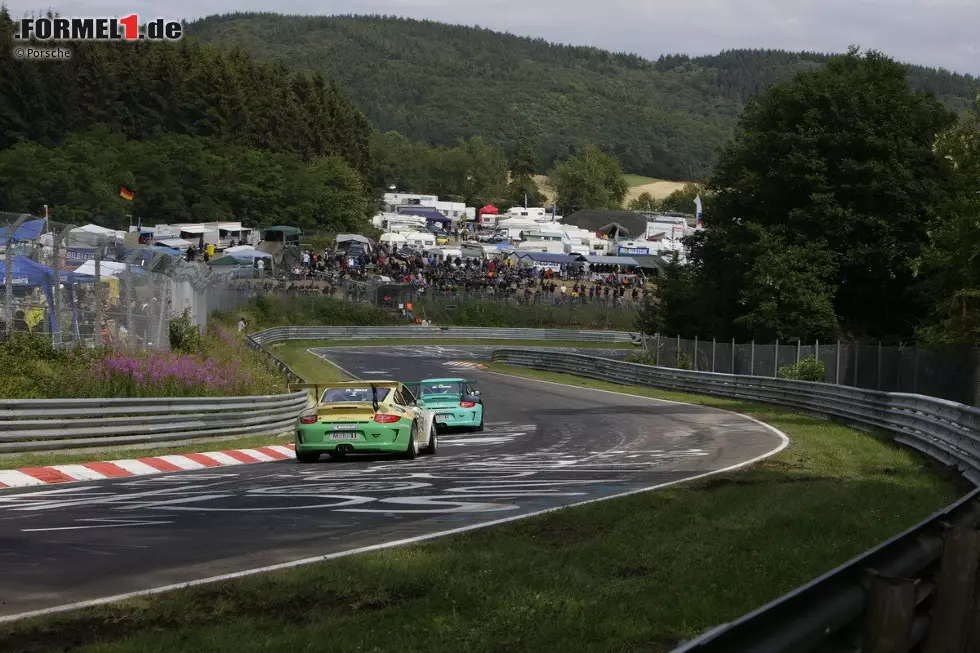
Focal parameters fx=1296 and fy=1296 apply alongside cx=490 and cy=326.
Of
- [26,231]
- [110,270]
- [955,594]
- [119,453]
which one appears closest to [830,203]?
[110,270]

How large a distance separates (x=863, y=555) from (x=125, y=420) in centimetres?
1700

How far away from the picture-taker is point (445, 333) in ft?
257

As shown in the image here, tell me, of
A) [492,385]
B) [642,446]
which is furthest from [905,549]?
[492,385]

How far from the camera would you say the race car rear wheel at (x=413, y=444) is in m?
19.4

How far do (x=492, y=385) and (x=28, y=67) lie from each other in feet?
295

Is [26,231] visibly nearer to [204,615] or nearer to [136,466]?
[136,466]

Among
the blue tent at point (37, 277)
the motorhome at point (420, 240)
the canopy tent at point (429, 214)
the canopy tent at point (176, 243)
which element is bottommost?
the blue tent at point (37, 277)

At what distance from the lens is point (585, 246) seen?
4835 inches

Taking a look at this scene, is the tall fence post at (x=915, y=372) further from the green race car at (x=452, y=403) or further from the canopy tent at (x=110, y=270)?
the canopy tent at (x=110, y=270)

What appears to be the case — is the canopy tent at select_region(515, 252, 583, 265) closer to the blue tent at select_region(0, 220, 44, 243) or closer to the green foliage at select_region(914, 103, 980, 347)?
the green foliage at select_region(914, 103, 980, 347)

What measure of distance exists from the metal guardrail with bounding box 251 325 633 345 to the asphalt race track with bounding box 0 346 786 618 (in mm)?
47150

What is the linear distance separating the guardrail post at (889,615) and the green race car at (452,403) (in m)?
23.4

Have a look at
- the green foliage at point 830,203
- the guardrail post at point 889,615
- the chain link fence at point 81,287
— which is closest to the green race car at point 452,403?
the chain link fence at point 81,287

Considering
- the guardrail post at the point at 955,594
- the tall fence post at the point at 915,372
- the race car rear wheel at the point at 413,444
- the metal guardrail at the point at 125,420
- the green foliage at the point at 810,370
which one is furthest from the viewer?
the green foliage at the point at 810,370
